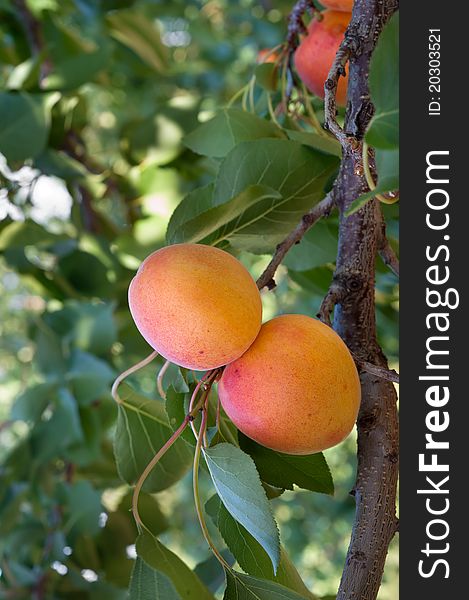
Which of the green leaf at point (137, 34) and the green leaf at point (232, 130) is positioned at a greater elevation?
the green leaf at point (232, 130)

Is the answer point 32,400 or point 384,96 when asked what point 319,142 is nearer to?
point 384,96

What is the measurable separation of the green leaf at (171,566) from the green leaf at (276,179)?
0.15 m

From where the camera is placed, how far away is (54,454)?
80 centimetres

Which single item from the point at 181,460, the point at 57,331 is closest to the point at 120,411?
the point at 181,460

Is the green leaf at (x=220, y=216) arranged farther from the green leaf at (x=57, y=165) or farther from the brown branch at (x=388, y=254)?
the green leaf at (x=57, y=165)

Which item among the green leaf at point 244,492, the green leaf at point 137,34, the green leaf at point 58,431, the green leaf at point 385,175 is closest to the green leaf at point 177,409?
the green leaf at point 244,492

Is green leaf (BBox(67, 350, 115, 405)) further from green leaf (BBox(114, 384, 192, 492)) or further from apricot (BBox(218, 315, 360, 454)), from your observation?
apricot (BBox(218, 315, 360, 454))

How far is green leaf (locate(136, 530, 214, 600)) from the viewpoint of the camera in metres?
0.36

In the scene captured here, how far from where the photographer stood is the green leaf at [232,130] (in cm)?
45

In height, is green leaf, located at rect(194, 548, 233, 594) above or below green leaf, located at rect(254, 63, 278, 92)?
below

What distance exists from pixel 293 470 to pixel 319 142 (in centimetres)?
17

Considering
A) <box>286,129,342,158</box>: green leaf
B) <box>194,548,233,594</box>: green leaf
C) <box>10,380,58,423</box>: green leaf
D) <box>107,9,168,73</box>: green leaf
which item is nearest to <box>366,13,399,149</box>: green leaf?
<box>286,129,342,158</box>: green leaf

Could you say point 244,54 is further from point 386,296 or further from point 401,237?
point 401,237

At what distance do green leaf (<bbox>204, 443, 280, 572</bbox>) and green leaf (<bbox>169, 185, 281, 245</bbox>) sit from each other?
0.32ft
